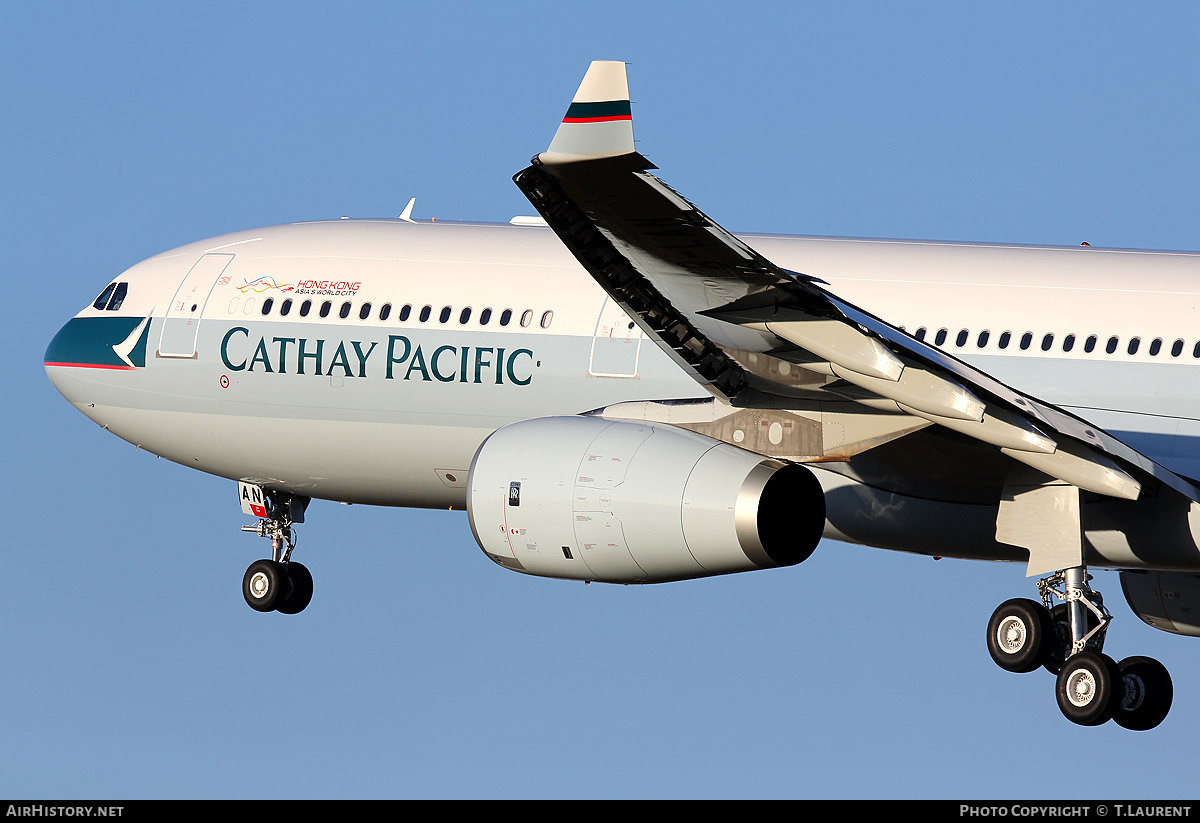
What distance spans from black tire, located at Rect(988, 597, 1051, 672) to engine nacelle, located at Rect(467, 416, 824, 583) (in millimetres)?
3902

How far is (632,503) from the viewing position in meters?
15.7

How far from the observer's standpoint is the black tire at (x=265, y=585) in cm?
2389

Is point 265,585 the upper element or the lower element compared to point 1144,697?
upper

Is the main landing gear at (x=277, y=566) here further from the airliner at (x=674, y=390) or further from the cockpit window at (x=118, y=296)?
the cockpit window at (x=118, y=296)

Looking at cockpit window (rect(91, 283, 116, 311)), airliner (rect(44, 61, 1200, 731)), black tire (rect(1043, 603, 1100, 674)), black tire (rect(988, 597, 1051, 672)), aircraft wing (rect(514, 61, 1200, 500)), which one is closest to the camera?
aircraft wing (rect(514, 61, 1200, 500))

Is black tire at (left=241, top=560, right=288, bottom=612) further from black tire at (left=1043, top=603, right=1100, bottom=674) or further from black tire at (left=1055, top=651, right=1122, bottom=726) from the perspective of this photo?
black tire at (left=1055, top=651, right=1122, bottom=726)

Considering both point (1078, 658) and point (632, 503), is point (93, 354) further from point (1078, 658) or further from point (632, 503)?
point (1078, 658)

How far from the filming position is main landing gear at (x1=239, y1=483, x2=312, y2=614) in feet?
78.5

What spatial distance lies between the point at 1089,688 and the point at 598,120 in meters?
7.95

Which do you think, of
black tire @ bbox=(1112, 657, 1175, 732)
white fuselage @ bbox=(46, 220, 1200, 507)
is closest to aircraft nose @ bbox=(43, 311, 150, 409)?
white fuselage @ bbox=(46, 220, 1200, 507)

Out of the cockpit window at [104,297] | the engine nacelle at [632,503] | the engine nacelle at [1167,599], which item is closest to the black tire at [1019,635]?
the engine nacelle at [1167,599]

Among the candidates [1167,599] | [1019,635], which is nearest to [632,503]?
[1019,635]
